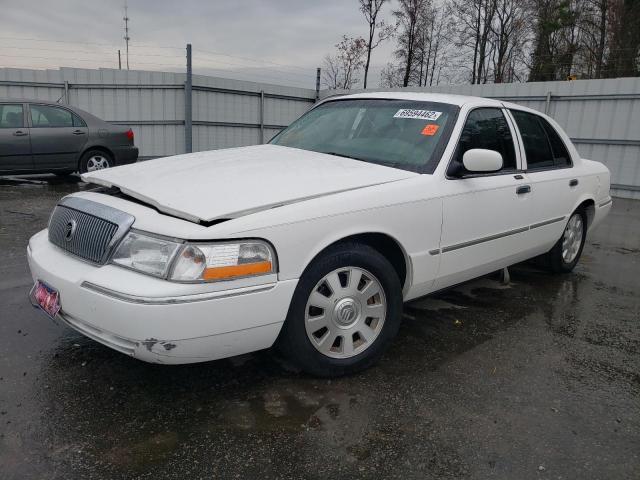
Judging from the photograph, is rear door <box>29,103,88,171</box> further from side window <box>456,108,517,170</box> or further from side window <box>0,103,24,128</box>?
side window <box>456,108,517,170</box>

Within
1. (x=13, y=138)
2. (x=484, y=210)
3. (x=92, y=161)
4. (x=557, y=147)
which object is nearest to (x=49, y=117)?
(x=13, y=138)

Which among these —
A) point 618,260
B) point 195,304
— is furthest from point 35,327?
point 618,260

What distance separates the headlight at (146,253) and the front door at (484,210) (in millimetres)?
1716

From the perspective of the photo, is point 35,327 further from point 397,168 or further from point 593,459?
point 593,459

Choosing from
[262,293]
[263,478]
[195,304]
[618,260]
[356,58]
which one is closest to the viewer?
[263,478]

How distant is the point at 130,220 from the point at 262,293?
72 cm

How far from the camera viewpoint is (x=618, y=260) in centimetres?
620

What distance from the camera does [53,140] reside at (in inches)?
382

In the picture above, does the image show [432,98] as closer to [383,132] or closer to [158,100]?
[383,132]

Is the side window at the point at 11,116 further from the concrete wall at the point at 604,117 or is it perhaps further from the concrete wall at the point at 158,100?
the concrete wall at the point at 604,117

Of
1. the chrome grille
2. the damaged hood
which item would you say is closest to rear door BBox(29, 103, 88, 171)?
the damaged hood

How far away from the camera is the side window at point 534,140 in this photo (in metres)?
4.43

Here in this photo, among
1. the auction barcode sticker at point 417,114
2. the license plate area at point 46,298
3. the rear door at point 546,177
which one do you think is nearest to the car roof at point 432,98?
the auction barcode sticker at point 417,114

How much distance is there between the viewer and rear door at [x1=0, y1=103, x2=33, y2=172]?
9.34 metres
